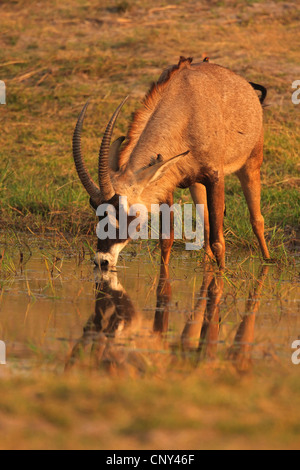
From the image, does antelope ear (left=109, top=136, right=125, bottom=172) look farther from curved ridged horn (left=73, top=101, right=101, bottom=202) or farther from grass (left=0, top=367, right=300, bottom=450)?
grass (left=0, top=367, right=300, bottom=450)

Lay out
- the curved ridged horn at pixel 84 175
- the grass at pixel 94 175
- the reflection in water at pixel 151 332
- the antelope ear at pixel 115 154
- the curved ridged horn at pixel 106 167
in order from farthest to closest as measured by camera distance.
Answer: the antelope ear at pixel 115 154
the curved ridged horn at pixel 84 175
the curved ridged horn at pixel 106 167
the reflection in water at pixel 151 332
the grass at pixel 94 175

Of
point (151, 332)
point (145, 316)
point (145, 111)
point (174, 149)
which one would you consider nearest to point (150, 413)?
point (151, 332)

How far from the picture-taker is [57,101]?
12828 mm

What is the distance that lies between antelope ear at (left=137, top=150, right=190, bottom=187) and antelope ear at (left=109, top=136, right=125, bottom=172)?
0.27 m

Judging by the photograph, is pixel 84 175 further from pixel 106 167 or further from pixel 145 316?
pixel 145 316

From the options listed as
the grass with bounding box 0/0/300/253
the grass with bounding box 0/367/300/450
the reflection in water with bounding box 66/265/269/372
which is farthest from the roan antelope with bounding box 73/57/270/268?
the grass with bounding box 0/367/300/450

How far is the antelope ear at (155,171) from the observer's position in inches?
248

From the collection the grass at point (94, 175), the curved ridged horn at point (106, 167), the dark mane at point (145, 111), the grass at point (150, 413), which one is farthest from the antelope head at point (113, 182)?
the grass at point (150, 413)

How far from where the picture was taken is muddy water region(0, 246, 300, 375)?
380 centimetres

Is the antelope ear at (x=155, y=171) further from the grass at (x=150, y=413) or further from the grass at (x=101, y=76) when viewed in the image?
the grass at (x=150, y=413)

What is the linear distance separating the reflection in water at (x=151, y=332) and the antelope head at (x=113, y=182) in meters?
0.31

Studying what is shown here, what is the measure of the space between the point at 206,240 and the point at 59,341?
3.49 m

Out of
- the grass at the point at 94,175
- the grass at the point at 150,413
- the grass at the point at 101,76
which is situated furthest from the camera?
the grass at the point at 101,76
